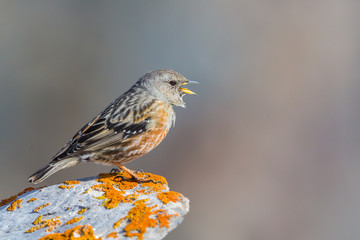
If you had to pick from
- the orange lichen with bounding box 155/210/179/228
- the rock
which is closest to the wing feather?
the rock

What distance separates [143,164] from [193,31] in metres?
4.62

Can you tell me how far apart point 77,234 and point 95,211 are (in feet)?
1.58

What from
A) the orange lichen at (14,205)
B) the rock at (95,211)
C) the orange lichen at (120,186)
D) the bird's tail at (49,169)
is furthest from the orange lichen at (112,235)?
the bird's tail at (49,169)

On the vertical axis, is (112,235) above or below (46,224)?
above

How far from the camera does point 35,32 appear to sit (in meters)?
12.5

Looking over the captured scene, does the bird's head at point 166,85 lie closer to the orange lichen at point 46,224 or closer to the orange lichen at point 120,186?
the orange lichen at point 120,186

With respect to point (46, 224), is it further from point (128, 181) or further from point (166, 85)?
point (166, 85)

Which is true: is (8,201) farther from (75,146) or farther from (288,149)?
(288,149)

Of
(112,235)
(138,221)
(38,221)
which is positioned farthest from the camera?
(38,221)

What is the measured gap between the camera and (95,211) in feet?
13.2

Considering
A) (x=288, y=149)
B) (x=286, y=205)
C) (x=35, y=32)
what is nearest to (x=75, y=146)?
(x=286, y=205)

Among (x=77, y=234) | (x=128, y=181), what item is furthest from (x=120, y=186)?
(x=77, y=234)

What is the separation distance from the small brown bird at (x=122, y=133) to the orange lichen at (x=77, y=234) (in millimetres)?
1387

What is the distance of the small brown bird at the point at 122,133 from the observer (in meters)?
5.23
